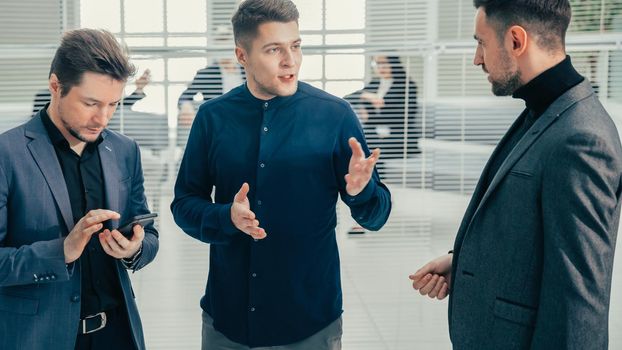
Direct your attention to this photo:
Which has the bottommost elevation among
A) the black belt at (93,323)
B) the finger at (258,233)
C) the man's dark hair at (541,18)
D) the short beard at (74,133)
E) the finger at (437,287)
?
the black belt at (93,323)

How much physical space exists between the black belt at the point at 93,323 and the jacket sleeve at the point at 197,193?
35 centimetres

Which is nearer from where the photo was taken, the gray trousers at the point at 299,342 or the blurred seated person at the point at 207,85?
the gray trousers at the point at 299,342

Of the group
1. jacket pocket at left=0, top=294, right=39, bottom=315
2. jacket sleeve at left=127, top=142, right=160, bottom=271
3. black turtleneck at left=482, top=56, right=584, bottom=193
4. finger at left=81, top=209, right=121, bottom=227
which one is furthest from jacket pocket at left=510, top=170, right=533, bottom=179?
jacket pocket at left=0, top=294, right=39, bottom=315

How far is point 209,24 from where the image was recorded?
144 inches

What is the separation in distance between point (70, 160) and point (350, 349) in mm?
1906

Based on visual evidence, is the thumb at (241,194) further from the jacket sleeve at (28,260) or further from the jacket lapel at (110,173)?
the jacket sleeve at (28,260)

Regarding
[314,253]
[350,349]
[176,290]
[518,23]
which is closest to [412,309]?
[350,349]

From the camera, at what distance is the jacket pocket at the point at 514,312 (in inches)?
72.4

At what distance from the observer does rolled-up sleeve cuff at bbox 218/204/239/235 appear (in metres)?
2.32

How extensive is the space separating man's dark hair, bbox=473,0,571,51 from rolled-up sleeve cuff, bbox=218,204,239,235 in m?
0.89

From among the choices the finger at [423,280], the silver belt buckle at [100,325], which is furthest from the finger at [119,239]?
the finger at [423,280]

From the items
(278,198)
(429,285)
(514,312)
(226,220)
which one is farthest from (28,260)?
(514,312)

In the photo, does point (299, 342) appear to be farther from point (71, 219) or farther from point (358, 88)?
point (358, 88)

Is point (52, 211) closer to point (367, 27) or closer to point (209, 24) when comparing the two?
point (209, 24)
